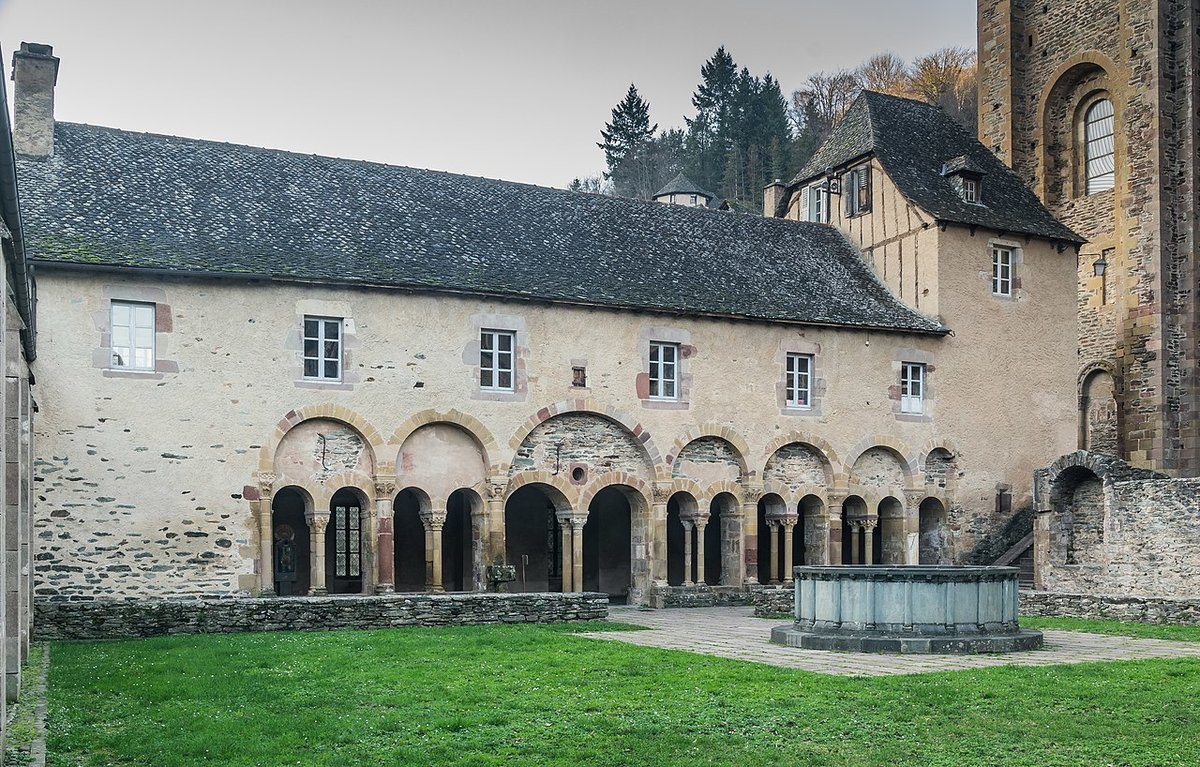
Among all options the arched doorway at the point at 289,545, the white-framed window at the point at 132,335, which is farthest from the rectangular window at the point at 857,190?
the white-framed window at the point at 132,335

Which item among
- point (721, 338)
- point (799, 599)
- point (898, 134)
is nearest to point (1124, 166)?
point (898, 134)

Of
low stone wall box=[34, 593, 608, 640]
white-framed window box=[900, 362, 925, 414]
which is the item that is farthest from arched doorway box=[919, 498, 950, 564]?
low stone wall box=[34, 593, 608, 640]

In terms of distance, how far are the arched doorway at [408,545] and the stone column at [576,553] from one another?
3.52m

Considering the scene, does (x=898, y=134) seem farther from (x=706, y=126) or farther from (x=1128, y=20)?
(x=706, y=126)

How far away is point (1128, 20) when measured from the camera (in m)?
33.6

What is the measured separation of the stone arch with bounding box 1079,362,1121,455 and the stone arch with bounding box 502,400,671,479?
15118 millimetres

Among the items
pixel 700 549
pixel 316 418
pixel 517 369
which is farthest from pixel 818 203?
pixel 316 418

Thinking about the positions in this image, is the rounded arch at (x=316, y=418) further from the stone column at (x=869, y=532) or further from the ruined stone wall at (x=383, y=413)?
the stone column at (x=869, y=532)

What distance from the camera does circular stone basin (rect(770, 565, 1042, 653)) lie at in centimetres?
1482

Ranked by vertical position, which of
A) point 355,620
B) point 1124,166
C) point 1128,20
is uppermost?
point 1128,20

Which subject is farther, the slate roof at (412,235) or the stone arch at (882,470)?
the stone arch at (882,470)

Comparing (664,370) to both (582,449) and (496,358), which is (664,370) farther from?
(496,358)

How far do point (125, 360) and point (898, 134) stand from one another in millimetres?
18832

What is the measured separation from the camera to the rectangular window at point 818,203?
104 ft
